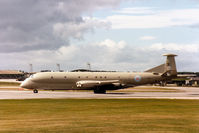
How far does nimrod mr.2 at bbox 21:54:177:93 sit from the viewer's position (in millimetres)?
52219

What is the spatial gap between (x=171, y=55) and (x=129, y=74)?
8.98m

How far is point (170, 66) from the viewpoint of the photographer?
55.8 metres

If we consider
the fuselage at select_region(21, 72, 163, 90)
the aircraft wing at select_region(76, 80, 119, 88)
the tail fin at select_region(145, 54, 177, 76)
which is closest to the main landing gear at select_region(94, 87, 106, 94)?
the fuselage at select_region(21, 72, 163, 90)

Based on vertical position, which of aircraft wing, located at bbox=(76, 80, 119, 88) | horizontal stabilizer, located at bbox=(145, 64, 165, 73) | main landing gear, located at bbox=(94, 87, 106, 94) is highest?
horizontal stabilizer, located at bbox=(145, 64, 165, 73)

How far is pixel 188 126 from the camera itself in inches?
595

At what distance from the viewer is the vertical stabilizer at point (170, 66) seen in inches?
2165

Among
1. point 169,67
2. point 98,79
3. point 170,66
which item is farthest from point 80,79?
point 170,66

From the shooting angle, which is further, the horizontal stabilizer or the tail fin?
the horizontal stabilizer

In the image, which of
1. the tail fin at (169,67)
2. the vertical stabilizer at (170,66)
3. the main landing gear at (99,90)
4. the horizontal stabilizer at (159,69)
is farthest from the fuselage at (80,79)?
the vertical stabilizer at (170,66)

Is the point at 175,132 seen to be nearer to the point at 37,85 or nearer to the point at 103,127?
the point at 103,127

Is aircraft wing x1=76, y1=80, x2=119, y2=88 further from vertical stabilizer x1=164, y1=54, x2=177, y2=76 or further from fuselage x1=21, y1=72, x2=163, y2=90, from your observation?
vertical stabilizer x1=164, y1=54, x2=177, y2=76

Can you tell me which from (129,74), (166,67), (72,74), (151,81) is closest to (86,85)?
(72,74)

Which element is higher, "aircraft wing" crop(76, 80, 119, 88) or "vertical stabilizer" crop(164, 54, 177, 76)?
"vertical stabilizer" crop(164, 54, 177, 76)

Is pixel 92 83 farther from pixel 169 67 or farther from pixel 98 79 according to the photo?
pixel 169 67
